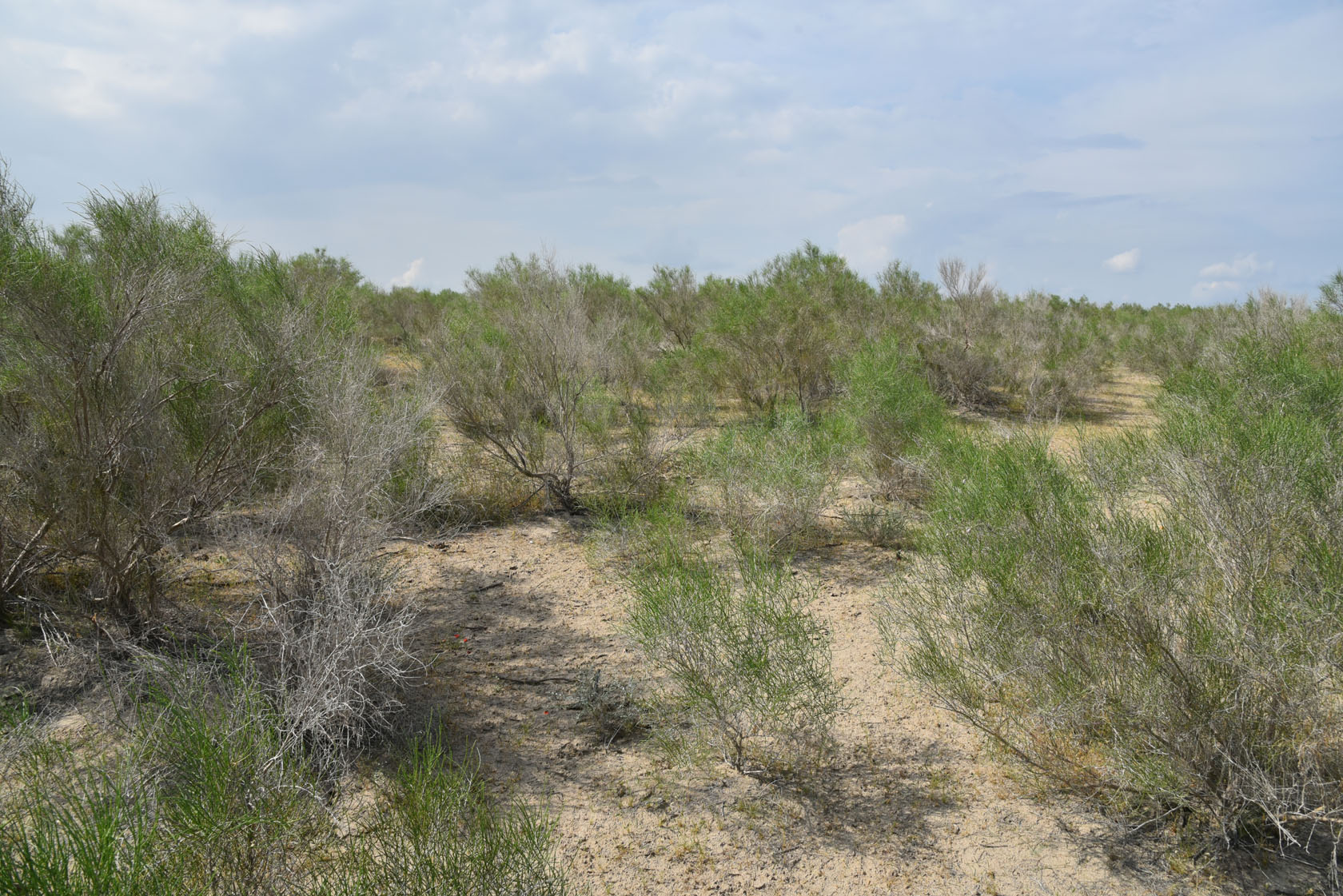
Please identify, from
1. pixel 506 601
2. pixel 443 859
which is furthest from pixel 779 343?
pixel 443 859

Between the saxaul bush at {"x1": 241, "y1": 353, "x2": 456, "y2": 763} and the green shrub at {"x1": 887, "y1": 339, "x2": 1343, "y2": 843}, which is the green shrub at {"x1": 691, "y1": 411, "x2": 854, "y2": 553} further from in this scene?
the saxaul bush at {"x1": 241, "y1": 353, "x2": 456, "y2": 763}

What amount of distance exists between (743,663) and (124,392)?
188 inches

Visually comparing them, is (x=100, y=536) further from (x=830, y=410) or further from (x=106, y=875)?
(x=830, y=410)

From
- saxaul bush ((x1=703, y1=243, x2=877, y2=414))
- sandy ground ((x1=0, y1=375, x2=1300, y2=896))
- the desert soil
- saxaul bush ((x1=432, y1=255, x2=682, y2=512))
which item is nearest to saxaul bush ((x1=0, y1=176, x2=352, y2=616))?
sandy ground ((x1=0, y1=375, x2=1300, y2=896))

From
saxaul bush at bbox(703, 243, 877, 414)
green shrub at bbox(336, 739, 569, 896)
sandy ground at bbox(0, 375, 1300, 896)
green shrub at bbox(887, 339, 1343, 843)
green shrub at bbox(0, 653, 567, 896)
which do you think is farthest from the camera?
saxaul bush at bbox(703, 243, 877, 414)

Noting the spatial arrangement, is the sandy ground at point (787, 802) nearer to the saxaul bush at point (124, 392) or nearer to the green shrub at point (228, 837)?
the green shrub at point (228, 837)

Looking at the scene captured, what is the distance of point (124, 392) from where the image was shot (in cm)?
523

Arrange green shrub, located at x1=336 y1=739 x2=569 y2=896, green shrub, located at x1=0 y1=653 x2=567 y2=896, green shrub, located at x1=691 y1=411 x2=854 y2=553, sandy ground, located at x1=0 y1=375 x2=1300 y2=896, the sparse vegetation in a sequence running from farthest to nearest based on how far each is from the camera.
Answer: green shrub, located at x1=691 y1=411 x2=854 y2=553
sandy ground, located at x1=0 y1=375 x2=1300 y2=896
the sparse vegetation
green shrub, located at x1=336 y1=739 x2=569 y2=896
green shrub, located at x1=0 y1=653 x2=567 y2=896

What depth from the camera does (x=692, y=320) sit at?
19797 mm

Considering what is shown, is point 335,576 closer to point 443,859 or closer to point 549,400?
point 443,859

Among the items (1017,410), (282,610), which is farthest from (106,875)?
(1017,410)

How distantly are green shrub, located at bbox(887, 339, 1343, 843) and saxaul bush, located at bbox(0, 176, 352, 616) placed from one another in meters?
5.28

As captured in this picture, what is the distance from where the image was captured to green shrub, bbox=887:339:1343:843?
3232 mm

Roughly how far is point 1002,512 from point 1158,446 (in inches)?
75.8
